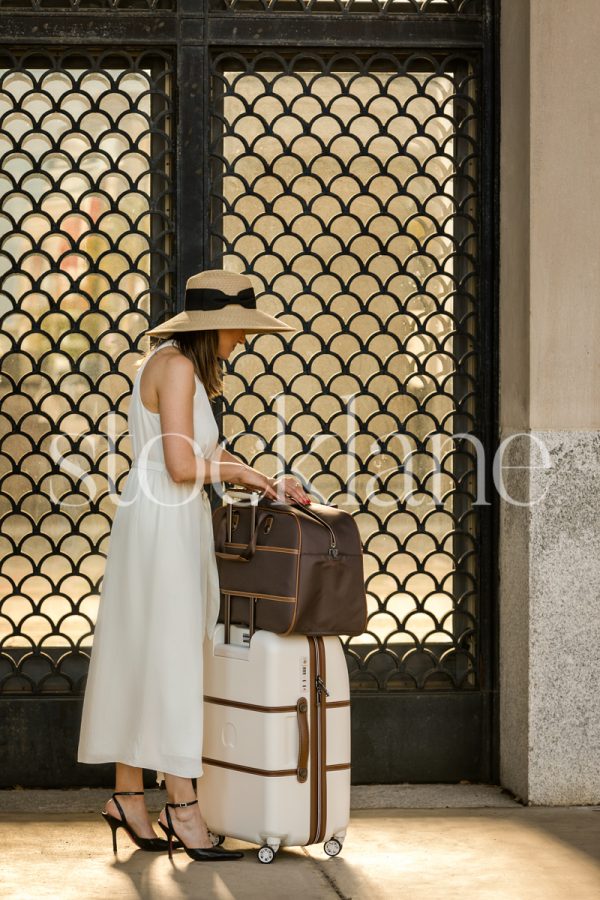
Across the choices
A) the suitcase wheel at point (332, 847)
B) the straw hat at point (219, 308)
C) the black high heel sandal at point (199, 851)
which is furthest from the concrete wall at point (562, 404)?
the black high heel sandal at point (199, 851)

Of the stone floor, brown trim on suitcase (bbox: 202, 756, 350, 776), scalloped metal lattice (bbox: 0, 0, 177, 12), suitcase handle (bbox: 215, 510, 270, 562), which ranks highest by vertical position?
scalloped metal lattice (bbox: 0, 0, 177, 12)

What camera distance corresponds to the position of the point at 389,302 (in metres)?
5.87

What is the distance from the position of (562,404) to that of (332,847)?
2186 mm

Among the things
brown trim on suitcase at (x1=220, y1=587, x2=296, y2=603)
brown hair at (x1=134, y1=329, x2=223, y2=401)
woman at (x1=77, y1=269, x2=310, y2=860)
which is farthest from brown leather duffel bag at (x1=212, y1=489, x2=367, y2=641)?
brown hair at (x1=134, y1=329, x2=223, y2=401)

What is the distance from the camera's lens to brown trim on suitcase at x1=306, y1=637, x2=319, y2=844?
439cm

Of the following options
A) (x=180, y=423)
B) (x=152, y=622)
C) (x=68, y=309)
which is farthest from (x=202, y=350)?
(x=68, y=309)

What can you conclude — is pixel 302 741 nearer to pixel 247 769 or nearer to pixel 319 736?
pixel 319 736

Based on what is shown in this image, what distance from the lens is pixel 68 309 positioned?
5.77 meters

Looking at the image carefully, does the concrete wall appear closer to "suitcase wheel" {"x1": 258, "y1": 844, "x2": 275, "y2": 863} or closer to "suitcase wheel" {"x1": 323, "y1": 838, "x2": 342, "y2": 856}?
"suitcase wheel" {"x1": 323, "y1": 838, "x2": 342, "y2": 856}

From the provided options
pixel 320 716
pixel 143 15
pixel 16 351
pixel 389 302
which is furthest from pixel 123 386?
pixel 320 716

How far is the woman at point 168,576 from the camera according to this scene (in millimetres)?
4387

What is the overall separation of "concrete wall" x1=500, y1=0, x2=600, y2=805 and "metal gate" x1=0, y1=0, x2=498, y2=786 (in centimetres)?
45

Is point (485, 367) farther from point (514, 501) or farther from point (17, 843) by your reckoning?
point (17, 843)

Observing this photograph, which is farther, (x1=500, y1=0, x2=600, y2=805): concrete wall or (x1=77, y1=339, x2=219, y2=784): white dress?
(x1=500, y1=0, x2=600, y2=805): concrete wall
